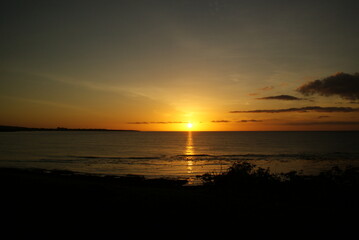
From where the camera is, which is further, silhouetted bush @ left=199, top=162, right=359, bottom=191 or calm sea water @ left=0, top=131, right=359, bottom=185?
calm sea water @ left=0, top=131, right=359, bottom=185

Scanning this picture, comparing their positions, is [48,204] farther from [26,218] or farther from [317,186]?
[317,186]

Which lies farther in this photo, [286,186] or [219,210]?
[286,186]

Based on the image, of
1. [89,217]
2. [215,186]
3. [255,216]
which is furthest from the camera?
[215,186]

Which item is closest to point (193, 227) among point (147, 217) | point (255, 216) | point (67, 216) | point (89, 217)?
point (147, 217)

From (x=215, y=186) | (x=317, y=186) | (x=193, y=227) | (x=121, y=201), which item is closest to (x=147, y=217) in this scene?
(x=193, y=227)

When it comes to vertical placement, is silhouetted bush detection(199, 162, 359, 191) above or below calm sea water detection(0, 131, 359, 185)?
above

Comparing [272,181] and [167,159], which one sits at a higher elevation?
[272,181]

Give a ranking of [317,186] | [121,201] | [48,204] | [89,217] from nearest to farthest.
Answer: [89,217] → [48,204] → [121,201] → [317,186]

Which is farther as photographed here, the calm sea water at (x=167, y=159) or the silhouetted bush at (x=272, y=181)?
the calm sea water at (x=167, y=159)

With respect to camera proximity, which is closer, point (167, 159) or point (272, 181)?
point (272, 181)

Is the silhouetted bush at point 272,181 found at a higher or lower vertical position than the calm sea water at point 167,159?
higher

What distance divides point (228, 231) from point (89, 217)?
4.19 m

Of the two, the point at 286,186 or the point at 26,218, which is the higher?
the point at 26,218

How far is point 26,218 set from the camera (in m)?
6.98
